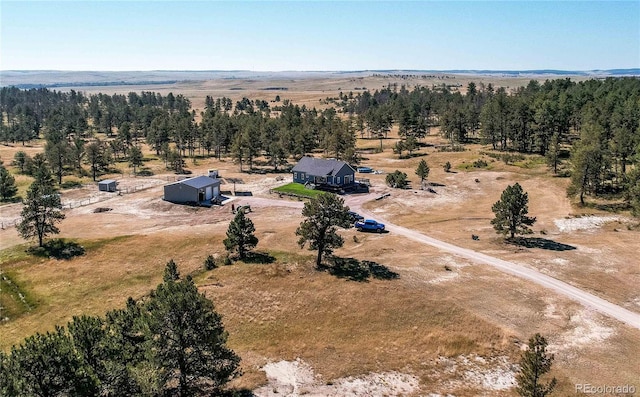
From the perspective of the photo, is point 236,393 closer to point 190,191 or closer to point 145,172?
point 190,191

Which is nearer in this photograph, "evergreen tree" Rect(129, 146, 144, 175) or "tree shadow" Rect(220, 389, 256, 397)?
"tree shadow" Rect(220, 389, 256, 397)

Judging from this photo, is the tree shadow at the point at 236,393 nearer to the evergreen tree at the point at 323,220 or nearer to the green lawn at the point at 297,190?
the evergreen tree at the point at 323,220

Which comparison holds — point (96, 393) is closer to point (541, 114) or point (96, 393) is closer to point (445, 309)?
point (445, 309)

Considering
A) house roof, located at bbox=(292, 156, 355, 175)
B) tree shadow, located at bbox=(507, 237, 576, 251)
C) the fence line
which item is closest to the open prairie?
tree shadow, located at bbox=(507, 237, 576, 251)

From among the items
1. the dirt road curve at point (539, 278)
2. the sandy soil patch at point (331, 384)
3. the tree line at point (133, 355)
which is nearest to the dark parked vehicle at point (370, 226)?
the dirt road curve at point (539, 278)

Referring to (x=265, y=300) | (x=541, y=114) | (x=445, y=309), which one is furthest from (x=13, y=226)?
(x=541, y=114)

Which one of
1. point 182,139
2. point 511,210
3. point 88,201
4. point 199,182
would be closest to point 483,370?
point 511,210

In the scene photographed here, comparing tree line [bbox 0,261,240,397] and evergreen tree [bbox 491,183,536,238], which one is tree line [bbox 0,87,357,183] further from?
tree line [bbox 0,261,240,397]
